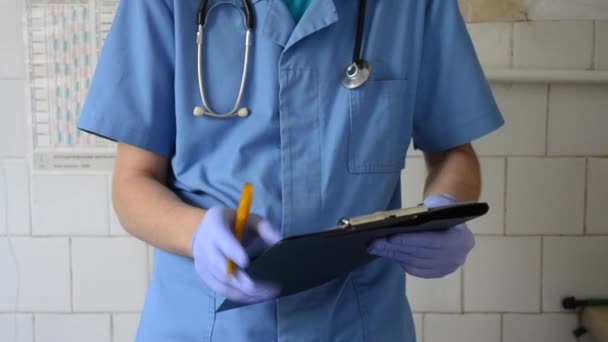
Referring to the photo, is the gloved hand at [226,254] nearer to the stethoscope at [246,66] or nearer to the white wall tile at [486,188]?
the stethoscope at [246,66]

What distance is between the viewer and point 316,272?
0.63m

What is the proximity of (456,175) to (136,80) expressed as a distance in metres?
0.41

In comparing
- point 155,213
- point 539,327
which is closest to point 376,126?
point 155,213

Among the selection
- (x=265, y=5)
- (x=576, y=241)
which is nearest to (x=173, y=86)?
(x=265, y=5)

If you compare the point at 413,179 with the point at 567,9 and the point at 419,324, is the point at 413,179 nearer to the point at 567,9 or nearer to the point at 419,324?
the point at 419,324

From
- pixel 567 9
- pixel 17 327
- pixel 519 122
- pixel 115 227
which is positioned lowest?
pixel 17 327

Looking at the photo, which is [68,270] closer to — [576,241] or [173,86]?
[173,86]

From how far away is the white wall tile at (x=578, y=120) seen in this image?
1.30 m

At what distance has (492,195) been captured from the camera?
1329 millimetres

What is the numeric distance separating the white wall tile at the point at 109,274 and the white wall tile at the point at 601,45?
1019 mm

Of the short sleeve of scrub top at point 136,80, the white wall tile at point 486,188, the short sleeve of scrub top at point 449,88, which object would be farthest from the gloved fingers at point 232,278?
the white wall tile at point 486,188

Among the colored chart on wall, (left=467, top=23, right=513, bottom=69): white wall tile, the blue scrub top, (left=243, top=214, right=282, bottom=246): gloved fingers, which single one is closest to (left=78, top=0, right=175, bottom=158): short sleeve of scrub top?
the blue scrub top

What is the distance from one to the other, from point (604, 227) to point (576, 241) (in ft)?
0.21

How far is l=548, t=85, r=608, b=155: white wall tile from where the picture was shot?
1296 millimetres
